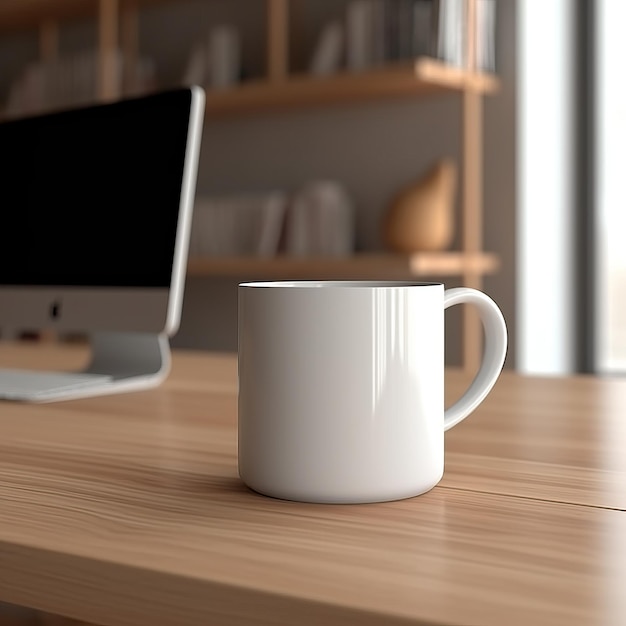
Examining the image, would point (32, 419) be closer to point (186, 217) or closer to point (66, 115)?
point (186, 217)

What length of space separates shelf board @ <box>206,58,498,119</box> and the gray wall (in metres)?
0.07

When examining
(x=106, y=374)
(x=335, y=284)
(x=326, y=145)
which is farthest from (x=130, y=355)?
(x=326, y=145)

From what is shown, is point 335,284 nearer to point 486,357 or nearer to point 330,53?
point 486,357

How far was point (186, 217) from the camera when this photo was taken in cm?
107

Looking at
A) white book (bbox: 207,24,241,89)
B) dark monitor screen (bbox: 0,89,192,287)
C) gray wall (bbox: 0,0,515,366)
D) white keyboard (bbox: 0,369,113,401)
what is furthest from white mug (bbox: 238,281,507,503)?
white book (bbox: 207,24,241,89)

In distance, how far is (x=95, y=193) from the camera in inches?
46.3

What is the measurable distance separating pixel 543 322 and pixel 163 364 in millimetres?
1653

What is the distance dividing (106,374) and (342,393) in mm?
707

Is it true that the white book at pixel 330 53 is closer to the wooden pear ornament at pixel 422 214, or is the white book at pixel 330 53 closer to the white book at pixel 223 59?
the white book at pixel 223 59

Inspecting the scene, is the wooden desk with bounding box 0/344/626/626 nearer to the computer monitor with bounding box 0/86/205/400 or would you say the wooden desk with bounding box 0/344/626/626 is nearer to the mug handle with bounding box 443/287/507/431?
the mug handle with bounding box 443/287/507/431

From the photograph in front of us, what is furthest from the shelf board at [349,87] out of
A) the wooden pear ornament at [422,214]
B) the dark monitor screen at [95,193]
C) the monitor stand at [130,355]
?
the monitor stand at [130,355]

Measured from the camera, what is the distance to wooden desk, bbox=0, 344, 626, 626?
0.37 meters

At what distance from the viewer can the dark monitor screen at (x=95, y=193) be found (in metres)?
1.09

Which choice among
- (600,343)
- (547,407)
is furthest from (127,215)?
(600,343)
